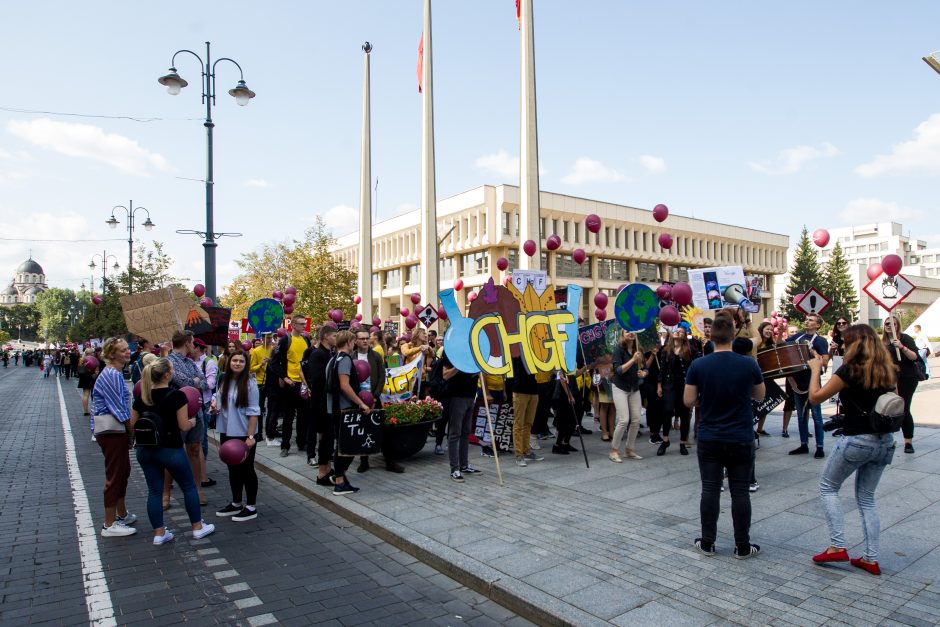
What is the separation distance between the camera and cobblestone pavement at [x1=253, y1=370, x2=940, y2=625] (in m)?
4.01

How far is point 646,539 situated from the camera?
5309 millimetres

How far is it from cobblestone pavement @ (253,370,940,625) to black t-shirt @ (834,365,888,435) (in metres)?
1.02

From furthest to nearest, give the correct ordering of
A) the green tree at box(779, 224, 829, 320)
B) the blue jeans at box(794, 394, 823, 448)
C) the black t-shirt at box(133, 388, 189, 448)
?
1. the green tree at box(779, 224, 829, 320)
2. the blue jeans at box(794, 394, 823, 448)
3. the black t-shirt at box(133, 388, 189, 448)

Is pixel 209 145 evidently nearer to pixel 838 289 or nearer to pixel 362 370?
pixel 362 370

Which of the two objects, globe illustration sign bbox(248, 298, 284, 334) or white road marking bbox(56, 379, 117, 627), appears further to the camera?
globe illustration sign bbox(248, 298, 284, 334)

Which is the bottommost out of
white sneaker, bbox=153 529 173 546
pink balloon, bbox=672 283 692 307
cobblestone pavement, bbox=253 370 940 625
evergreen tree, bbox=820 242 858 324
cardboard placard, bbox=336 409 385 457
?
white sneaker, bbox=153 529 173 546

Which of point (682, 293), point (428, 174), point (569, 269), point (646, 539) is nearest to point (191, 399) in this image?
point (646, 539)

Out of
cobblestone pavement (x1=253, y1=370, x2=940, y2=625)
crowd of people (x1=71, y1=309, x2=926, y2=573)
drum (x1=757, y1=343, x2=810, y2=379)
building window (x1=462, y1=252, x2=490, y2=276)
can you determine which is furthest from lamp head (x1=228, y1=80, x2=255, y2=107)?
building window (x1=462, y1=252, x2=490, y2=276)

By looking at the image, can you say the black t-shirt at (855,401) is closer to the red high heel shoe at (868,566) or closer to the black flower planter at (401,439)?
the red high heel shoe at (868,566)

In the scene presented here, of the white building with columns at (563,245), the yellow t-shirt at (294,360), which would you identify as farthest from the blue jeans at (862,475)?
the white building with columns at (563,245)

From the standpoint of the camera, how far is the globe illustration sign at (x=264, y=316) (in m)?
13.3

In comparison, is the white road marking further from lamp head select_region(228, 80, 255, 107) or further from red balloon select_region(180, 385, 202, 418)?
lamp head select_region(228, 80, 255, 107)

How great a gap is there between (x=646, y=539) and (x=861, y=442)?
1830 millimetres

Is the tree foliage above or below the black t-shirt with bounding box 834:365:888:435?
above
